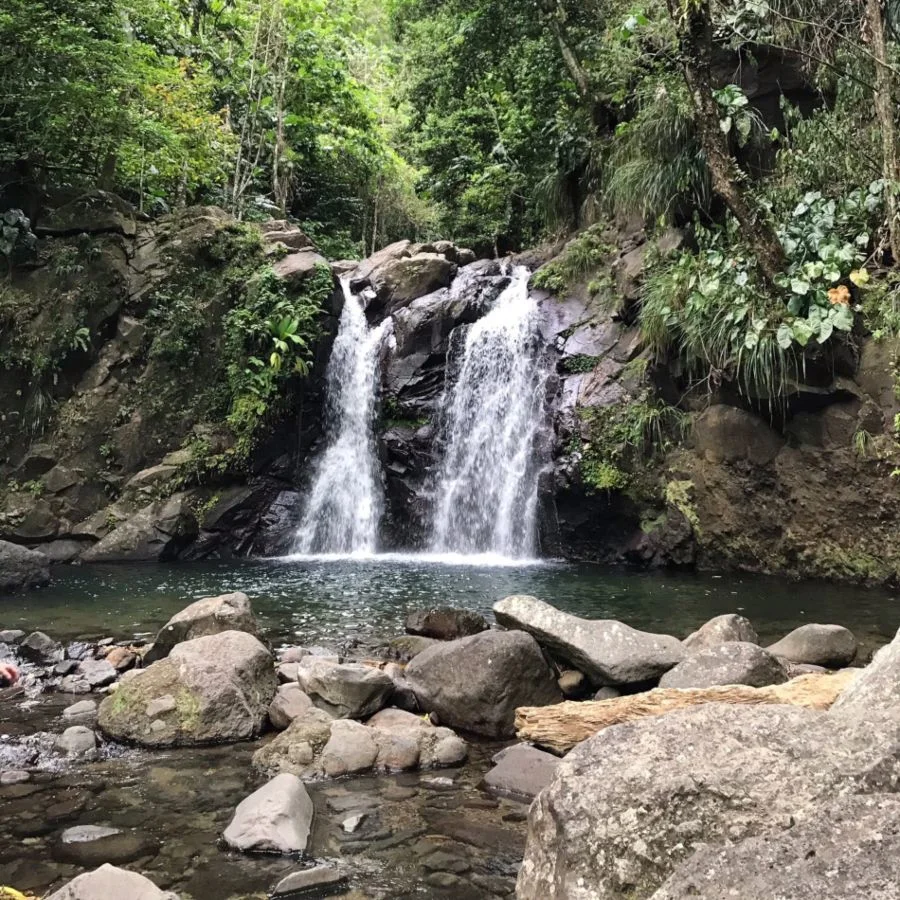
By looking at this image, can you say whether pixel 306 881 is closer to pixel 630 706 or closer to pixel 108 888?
pixel 108 888

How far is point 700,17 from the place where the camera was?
27.9 feet

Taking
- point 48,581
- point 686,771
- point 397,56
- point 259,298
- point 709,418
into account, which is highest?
point 397,56

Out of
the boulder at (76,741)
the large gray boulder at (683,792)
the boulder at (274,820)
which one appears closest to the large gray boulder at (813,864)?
the large gray boulder at (683,792)

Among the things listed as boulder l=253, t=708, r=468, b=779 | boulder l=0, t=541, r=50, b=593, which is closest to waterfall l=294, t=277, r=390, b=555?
boulder l=0, t=541, r=50, b=593

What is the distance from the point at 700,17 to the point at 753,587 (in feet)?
21.4

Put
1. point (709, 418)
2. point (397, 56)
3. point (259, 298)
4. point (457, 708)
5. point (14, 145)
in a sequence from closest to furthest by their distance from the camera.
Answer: point (457, 708)
point (709, 418)
point (14, 145)
point (259, 298)
point (397, 56)

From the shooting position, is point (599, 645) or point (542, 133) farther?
point (542, 133)

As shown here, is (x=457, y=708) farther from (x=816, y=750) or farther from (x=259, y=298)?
(x=259, y=298)

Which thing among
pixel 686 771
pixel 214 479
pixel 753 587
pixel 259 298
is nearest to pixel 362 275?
pixel 259 298

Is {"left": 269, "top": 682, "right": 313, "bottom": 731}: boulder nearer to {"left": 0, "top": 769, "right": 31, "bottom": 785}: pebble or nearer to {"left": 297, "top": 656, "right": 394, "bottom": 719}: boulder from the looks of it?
{"left": 297, "top": 656, "right": 394, "bottom": 719}: boulder

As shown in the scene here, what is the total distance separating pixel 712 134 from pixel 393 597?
639cm

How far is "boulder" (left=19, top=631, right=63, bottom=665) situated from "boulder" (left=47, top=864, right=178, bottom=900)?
4205 millimetres

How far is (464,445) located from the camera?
43.4 feet

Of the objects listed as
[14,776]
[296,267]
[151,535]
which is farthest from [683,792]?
[296,267]
